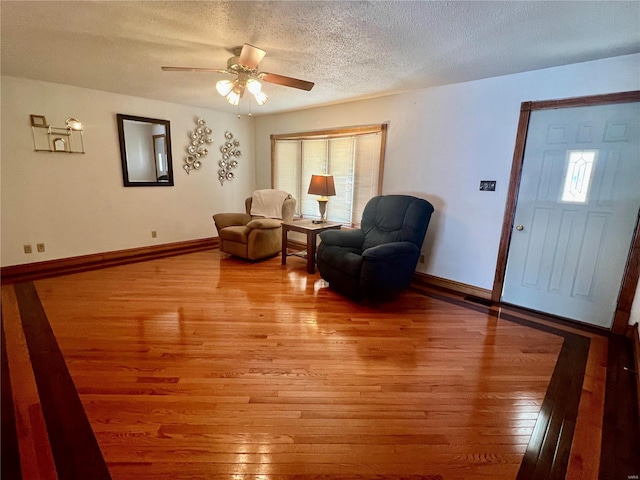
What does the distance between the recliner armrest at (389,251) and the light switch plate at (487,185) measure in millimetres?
952

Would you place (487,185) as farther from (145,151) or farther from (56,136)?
(56,136)

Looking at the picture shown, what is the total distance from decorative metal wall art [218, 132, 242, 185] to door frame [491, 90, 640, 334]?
4.32 m

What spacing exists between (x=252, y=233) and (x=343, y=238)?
56.2 inches

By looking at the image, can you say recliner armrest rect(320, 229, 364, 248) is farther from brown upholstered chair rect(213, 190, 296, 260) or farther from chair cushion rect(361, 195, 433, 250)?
brown upholstered chair rect(213, 190, 296, 260)

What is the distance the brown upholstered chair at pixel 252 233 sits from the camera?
425 centimetres

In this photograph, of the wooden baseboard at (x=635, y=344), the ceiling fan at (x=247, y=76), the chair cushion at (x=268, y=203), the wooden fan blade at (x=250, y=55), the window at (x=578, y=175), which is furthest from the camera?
the chair cushion at (x=268, y=203)

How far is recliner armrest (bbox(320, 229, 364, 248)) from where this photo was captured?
11.5 feet

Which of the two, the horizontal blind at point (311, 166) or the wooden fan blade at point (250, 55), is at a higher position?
the wooden fan blade at point (250, 55)

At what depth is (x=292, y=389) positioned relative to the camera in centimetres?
182

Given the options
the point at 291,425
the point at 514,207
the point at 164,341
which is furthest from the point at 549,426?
the point at 164,341

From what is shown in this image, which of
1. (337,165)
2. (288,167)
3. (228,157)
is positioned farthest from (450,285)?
(228,157)

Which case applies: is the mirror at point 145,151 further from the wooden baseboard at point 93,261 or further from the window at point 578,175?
the window at point 578,175

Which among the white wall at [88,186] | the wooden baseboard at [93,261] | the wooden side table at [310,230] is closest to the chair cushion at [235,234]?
the wooden side table at [310,230]

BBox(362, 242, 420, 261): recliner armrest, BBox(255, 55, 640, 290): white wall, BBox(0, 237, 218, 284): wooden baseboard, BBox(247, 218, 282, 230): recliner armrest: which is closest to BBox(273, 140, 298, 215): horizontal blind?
BBox(247, 218, 282, 230): recliner armrest
